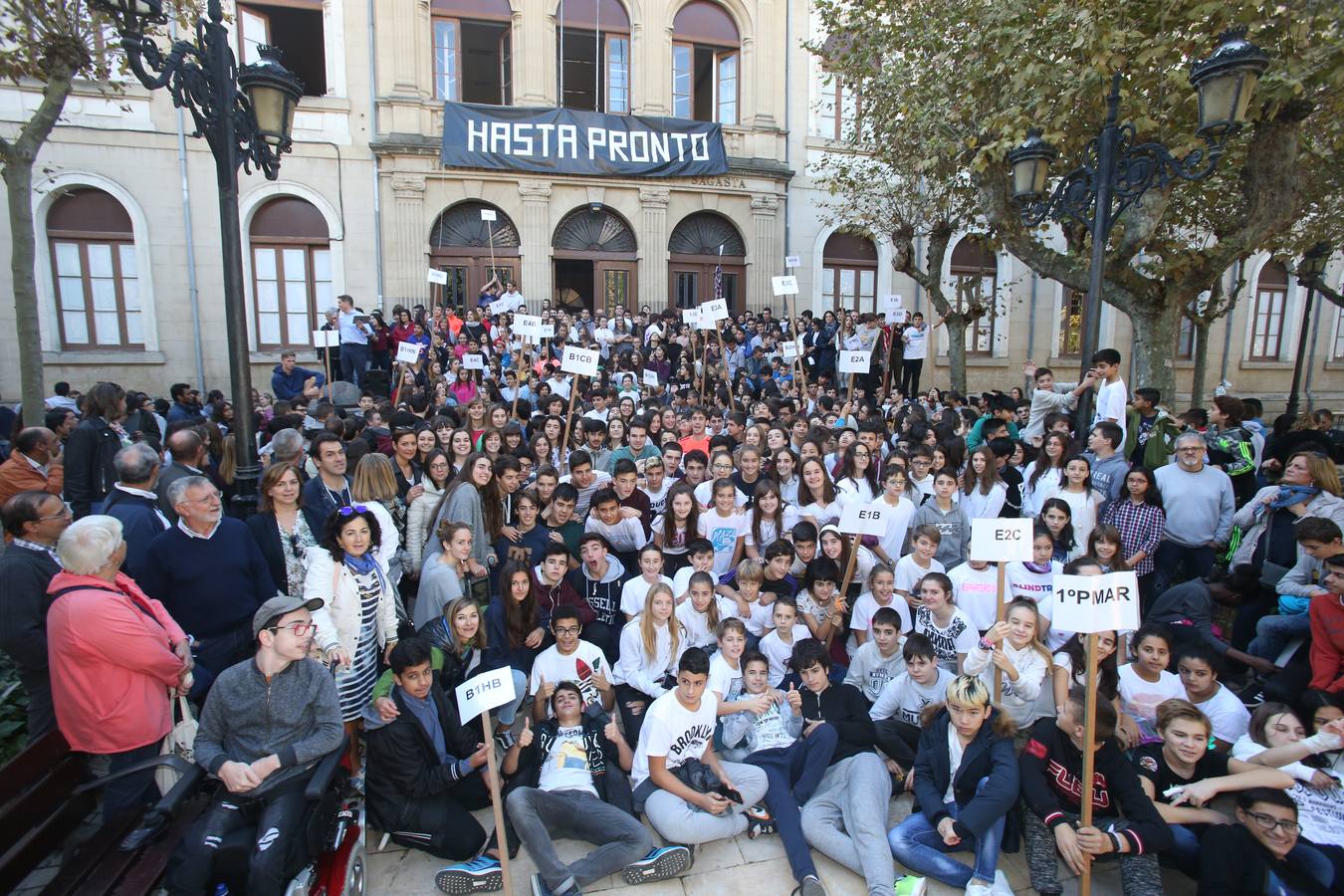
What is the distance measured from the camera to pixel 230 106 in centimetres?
507

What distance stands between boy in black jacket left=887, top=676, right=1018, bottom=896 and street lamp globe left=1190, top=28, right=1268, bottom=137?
5.59 meters

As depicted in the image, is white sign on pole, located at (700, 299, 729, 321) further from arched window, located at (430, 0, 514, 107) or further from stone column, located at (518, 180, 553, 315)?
arched window, located at (430, 0, 514, 107)

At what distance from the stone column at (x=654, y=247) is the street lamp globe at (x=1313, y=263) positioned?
496 inches

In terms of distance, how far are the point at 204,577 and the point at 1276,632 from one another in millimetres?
7033

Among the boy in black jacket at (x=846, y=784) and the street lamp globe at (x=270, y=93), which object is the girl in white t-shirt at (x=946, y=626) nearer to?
the boy in black jacket at (x=846, y=784)

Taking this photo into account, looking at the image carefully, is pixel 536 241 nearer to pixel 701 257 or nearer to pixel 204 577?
pixel 701 257

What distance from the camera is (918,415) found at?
927cm

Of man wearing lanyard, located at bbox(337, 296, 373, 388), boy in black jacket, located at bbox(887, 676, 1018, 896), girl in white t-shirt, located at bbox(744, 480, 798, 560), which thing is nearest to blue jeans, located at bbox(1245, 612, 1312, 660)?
boy in black jacket, located at bbox(887, 676, 1018, 896)

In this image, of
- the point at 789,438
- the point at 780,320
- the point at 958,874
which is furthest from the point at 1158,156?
the point at 780,320

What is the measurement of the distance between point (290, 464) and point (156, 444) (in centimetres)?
531

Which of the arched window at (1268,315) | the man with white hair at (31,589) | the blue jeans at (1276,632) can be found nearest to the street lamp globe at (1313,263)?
the arched window at (1268,315)

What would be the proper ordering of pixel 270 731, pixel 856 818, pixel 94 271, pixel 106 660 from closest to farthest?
1. pixel 106 660
2. pixel 270 731
3. pixel 856 818
4. pixel 94 271

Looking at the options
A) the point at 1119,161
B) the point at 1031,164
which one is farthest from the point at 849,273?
the point at 1119,161

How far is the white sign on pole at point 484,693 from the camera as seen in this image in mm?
3746
